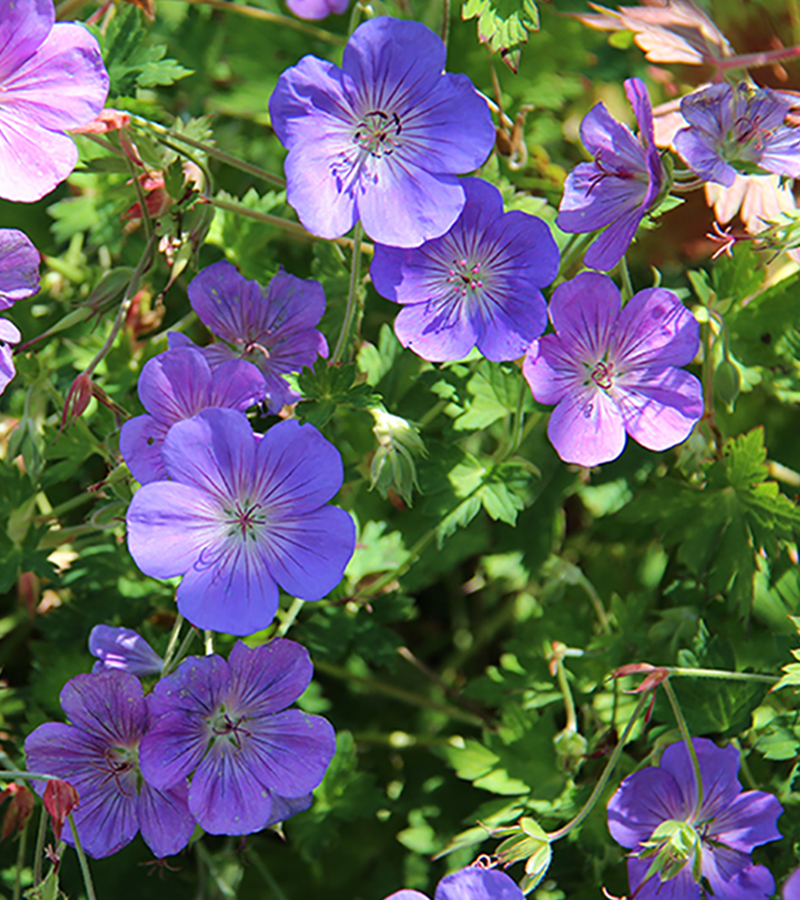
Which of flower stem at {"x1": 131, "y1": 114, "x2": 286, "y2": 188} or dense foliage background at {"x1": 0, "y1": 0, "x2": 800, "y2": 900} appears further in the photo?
dense foliage background at {"x1": 0, "y1": 0, "x2": 800, "y2": 900}

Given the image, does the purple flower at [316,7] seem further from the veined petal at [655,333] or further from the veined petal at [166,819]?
the veined petal at [166,819]

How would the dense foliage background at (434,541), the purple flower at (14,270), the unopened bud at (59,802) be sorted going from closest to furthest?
the unopened bud at (59,802) < the purple flower at (14,270) < the dense foliage background at (434,541)

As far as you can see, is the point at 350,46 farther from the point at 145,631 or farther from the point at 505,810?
the point at 505,810

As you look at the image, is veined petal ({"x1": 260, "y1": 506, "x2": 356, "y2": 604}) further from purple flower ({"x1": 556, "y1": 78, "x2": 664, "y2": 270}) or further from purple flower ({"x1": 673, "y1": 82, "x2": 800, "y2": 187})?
purple flower ({"x1": 673, "y1": 82, "x2": 800, "y2": 187})

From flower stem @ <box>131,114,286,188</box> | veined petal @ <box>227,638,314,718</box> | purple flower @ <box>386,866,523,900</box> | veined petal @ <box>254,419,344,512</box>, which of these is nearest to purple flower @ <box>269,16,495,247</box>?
flower stem @ <box>131,114,286,188</box>

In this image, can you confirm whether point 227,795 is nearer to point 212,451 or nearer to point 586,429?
point 212,451

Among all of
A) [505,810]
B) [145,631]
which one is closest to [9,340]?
[145,631]

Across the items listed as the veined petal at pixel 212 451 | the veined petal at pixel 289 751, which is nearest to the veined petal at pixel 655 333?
the veined petal at pixel 212 451
